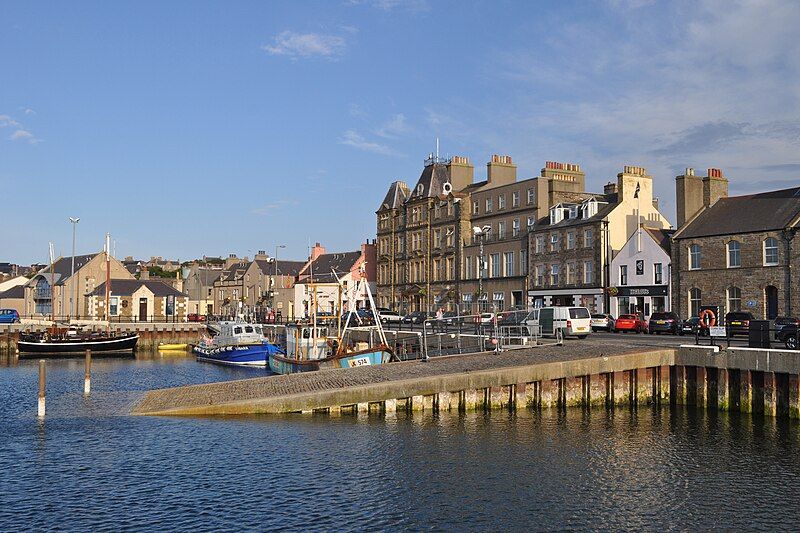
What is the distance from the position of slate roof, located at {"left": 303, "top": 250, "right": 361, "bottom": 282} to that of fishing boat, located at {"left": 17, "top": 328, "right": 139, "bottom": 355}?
1494 inches

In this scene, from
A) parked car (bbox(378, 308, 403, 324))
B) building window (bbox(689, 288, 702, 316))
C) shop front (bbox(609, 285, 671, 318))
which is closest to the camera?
building window (bbox(689, 288, 702, 316))

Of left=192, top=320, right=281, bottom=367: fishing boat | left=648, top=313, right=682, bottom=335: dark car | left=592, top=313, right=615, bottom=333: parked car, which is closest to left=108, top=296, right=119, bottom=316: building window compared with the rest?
left=192, top=320, right=281, bottom=367: fishing boat

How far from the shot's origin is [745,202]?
193 feet

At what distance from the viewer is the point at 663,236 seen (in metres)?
64.0

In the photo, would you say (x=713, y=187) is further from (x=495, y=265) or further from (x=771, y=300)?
(x=495, y=265)

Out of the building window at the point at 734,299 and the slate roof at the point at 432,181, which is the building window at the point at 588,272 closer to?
the building window at the point at 734,299

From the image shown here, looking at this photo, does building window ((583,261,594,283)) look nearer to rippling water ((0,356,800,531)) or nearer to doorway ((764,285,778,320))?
doorway ((764,285,778,320))

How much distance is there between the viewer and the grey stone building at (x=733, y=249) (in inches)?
2106

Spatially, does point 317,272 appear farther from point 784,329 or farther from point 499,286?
point 784,329

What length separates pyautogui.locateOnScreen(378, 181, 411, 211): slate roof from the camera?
99488 mm

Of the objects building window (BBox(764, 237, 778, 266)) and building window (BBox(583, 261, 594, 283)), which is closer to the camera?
building window (BBox(764, 237, 778, 266))

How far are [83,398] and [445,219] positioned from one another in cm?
5579

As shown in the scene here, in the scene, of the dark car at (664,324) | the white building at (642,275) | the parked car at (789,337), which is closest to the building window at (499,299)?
the white building at (642,275)

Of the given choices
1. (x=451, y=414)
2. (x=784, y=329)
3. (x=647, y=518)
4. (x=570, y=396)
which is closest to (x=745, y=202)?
(x=784, y=329)
